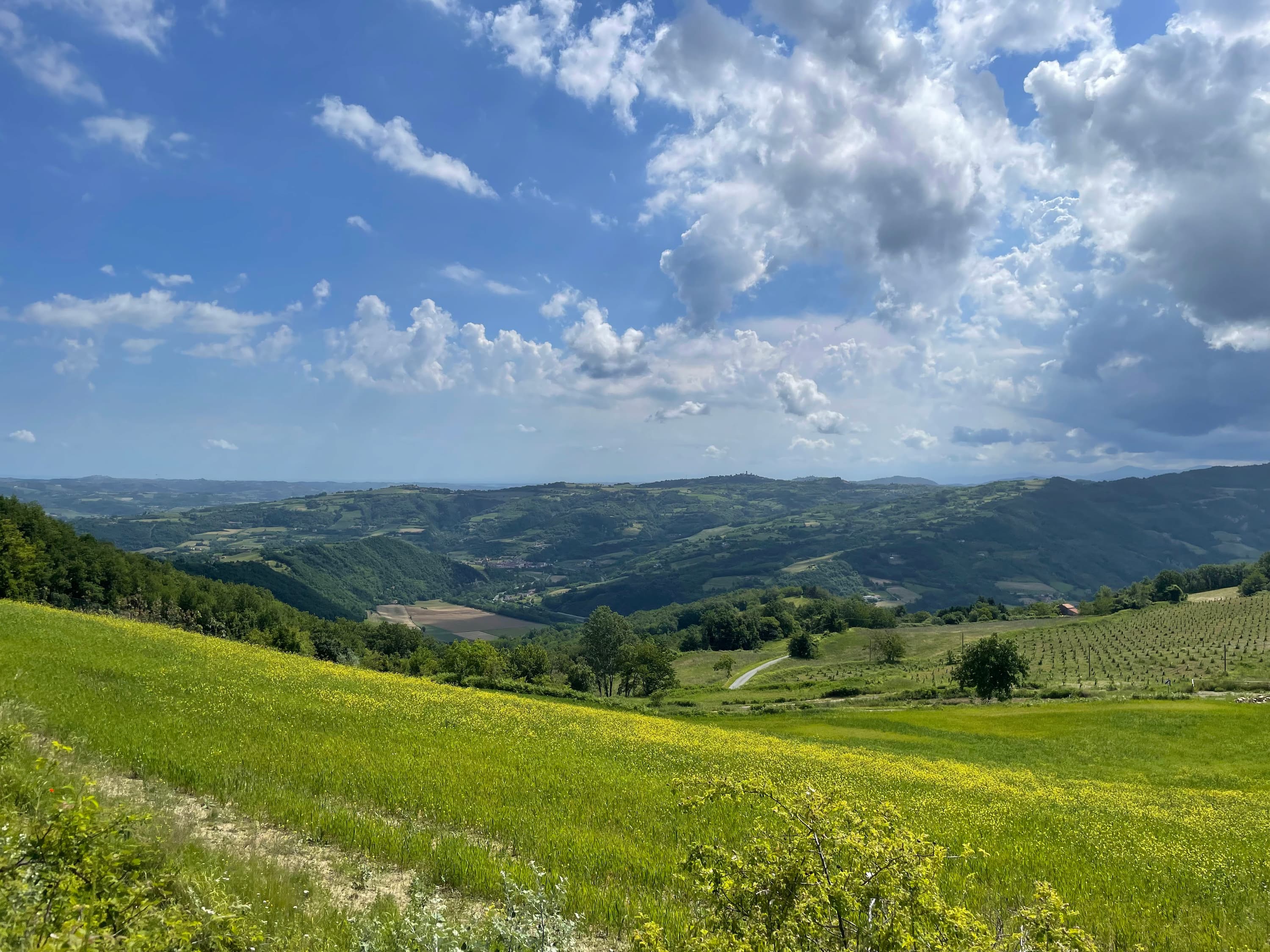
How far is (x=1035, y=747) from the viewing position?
125 ft

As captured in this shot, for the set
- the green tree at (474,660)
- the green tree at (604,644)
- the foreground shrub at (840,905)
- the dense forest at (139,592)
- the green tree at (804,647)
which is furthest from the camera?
the green tree at (804,647)

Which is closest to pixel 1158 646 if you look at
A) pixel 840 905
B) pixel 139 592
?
pixel 840 905

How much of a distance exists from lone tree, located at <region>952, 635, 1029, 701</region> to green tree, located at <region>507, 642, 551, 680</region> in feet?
197

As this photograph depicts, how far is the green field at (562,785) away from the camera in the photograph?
9312 mm

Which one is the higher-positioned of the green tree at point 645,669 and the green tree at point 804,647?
the green tree at point 645,669

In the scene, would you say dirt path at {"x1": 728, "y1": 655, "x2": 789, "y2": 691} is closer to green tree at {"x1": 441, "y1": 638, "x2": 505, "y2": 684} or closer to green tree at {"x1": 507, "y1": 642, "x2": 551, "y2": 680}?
green tree at {"x1": 507, "y1": 642, "x2": 551, "y2": 680}

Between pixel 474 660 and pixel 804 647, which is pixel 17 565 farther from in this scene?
pixel 804 647

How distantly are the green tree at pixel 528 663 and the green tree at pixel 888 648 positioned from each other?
74.9 metres

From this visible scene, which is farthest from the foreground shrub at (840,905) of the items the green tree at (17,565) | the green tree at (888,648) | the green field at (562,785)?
the green tree at (888,648)

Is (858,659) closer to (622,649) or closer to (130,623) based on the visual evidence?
(622,649)

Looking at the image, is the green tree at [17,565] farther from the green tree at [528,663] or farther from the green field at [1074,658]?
the green field at [1074,658]

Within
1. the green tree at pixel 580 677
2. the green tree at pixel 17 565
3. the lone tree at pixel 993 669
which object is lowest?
the green tree at pixel 580 677

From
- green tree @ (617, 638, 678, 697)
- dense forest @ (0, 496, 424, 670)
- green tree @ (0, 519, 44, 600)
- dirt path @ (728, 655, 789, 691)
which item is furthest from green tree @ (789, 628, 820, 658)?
green tree @ (0, 519, 44, 600)

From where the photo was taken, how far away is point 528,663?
92688mm
